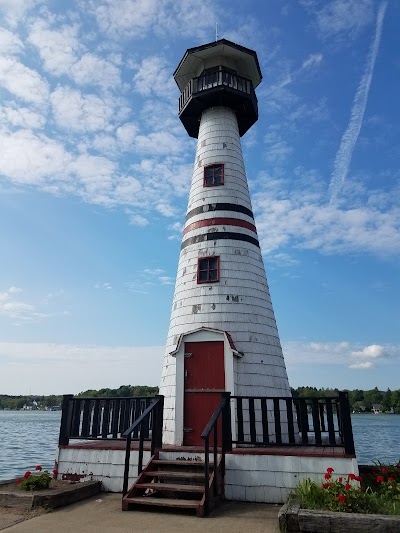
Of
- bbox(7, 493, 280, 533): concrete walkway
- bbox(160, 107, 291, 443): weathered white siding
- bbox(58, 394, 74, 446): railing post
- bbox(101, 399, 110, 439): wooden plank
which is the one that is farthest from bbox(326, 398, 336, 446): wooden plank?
bbox(58, 394, 74, 446): railing post

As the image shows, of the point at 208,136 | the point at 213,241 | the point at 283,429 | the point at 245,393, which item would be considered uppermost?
the point at 208,136

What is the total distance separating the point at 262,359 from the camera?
32.2 ft

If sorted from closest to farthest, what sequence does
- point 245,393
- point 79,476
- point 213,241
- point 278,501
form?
1. point 278,501
2. point 79,476
3. point 245,393
4. point 213,241

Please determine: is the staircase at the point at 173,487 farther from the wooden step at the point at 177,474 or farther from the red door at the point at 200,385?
the red door at the point at 200,385

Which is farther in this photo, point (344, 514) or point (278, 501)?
point (278, 501)

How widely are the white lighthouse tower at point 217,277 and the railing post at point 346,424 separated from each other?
2608mm

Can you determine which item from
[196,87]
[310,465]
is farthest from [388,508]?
[196,87]

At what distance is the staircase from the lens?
20.5 ft

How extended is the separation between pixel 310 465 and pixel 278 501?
2.72 feet

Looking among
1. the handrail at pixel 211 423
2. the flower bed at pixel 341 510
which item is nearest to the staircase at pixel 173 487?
the handrail at pixel 211 423

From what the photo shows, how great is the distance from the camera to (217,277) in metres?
10.5

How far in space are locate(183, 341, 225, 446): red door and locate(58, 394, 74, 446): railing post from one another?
2551 millimetres

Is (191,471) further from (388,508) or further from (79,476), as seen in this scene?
(388,508)

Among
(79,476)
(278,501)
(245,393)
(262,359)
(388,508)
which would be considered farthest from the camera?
(262,359)
